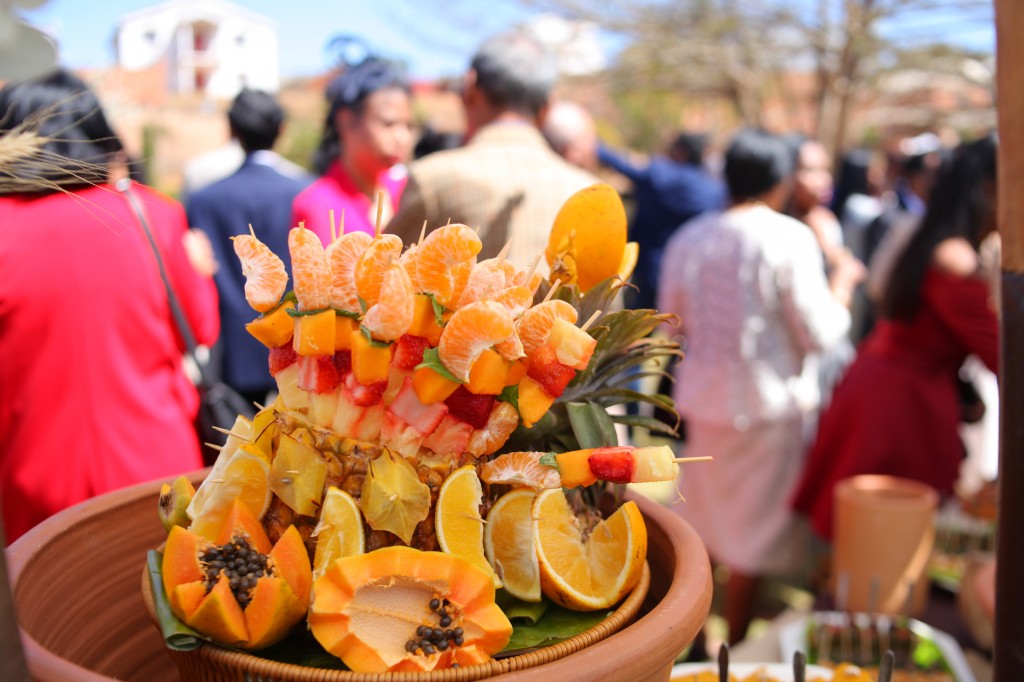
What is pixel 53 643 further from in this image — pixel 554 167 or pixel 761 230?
pixel 761 230

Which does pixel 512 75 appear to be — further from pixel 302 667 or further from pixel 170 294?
pixel 302 667

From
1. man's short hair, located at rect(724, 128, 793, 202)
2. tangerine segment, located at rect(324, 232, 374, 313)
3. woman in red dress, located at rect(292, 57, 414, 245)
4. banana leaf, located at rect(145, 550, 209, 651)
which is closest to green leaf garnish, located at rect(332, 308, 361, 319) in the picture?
tangerine segment, located at rect(324, 232, 374, 313)

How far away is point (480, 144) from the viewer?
2.06 metres

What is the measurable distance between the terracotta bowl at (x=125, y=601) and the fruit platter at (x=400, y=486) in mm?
79

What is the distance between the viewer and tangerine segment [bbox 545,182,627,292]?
1.07 m

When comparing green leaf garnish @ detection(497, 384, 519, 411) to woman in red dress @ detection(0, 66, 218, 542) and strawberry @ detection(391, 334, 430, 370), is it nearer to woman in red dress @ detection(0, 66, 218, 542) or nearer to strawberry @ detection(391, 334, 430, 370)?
strawberry @ detection(391, 334, 430, 370)

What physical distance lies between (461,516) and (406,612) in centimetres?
11

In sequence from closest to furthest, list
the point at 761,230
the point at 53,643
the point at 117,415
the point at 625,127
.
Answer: the point at 53,643 < the point at 117,415 < the point at 761,230 < the point at 625,127

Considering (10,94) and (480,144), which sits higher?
(10,94)

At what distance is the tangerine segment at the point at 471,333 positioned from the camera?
815 millimetres

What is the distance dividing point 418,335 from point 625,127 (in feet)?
58.0

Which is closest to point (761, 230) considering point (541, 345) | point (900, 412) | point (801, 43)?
point (900, 412)

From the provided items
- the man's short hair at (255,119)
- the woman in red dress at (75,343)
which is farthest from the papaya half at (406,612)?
the man's short hair at (255,119)

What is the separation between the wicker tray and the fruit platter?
0.04ft
